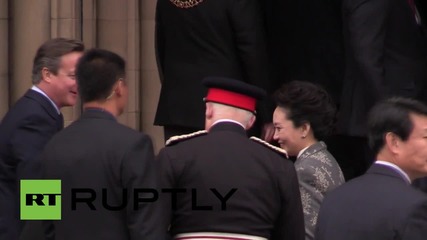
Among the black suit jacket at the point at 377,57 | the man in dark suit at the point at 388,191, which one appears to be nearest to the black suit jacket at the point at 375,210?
the man in dark suit at the point at 388,191

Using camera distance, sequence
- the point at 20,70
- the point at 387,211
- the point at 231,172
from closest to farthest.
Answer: the point at 387,211 < the point at 231,172 < the point at 20,70

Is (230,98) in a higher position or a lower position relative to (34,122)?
higher

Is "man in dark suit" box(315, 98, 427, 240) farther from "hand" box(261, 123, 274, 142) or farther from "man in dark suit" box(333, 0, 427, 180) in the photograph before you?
"man in dark suit" box(333, 0, 427, 180)

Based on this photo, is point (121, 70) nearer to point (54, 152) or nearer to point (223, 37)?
point (54, 152)

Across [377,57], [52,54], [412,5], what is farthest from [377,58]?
[52,54]

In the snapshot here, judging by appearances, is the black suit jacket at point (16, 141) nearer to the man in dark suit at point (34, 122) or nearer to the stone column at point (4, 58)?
the man in dark suit at point (34, 122)

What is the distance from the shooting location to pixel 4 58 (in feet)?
34.7

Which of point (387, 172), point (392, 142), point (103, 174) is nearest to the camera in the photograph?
point (387, 172)

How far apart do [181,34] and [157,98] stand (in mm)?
1408

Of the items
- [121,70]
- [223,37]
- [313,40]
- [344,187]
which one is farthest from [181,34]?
[344,187]

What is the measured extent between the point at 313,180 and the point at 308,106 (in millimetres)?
456

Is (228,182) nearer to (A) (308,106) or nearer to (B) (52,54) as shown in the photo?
(A) (308,106)

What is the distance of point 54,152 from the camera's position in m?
6.73

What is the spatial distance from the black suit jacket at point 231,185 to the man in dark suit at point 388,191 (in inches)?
17.1
